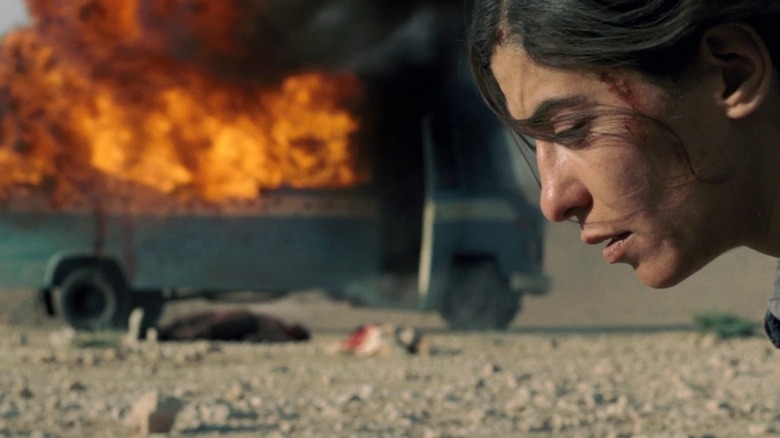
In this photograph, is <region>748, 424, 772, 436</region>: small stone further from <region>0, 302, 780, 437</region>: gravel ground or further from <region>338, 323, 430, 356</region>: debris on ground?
<region>338, 323, 430, 356</region>: debris on ground

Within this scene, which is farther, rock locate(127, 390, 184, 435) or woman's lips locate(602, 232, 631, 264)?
rock locate(127, 390, 184, 435)

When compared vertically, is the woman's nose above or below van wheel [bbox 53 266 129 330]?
above

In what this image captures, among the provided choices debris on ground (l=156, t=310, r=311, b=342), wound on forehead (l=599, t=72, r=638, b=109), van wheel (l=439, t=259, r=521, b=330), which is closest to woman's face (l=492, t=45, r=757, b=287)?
wound on forehead (l=599, t=72, r=638, b=109)

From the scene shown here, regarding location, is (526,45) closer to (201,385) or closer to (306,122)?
(201,385)

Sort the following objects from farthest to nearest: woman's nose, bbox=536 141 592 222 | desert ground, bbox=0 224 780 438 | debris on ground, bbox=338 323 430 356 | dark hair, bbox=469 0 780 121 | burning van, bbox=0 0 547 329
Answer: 1. burning van, bbox=0 0 547 329
2. debris on ground, bbox=338 323 430 356
3. desert ground, bbox=0 224 780 438
4. woman's nose, bbox=536 141 592 222
5. dark hair, bbox=469 0 780 121

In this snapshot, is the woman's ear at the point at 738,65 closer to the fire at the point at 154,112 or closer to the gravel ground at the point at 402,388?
the gravel ground at the point at 402,388

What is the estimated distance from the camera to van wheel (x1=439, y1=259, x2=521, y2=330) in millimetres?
14641

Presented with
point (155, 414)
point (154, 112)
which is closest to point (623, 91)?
point (155, 414)

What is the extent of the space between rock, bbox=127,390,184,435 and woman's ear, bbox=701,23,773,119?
459 cm

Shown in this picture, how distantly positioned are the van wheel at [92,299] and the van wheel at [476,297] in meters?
3.51

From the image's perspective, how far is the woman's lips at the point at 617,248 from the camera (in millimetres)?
1718

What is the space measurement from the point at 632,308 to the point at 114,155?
19120mm

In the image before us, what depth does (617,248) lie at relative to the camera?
5.67ft

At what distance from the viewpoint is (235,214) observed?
14328 mm
